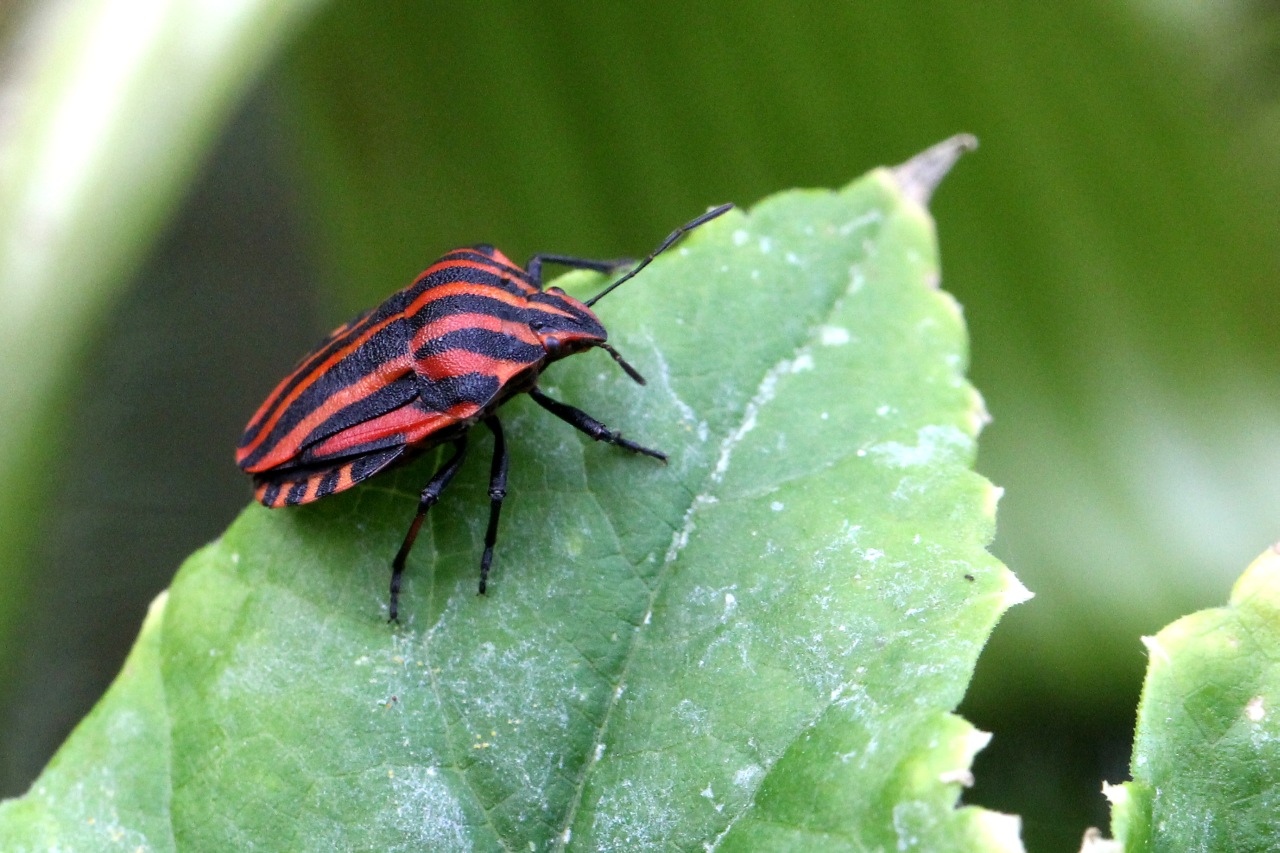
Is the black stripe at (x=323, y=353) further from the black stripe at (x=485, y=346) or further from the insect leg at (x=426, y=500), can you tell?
the insect leg at (x=426, y=500)

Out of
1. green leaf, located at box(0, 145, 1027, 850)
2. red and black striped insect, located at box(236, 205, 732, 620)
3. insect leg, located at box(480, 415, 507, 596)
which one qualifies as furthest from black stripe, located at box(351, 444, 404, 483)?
insect leg, located at box(480, 415, 507, 596)

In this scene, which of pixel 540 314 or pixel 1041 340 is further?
pixel 1041 340

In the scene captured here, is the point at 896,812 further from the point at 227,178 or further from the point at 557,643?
the point at 227,178

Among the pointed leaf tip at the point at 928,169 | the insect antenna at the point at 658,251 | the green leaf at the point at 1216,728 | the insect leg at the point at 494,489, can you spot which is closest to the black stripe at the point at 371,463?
the insect leg at the point at 494,489

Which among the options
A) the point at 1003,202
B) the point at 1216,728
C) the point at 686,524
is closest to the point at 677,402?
the point at 686,524

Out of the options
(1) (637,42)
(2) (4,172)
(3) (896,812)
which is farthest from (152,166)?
(3) (896,812)
